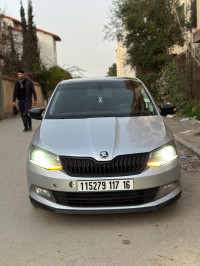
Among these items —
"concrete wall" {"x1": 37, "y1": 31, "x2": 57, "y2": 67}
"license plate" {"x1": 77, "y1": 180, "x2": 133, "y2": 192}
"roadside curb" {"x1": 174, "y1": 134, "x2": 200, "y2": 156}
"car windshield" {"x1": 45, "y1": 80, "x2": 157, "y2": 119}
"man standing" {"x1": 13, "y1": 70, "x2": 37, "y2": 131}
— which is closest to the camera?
"license plate" {"x1": 77, "y1": 180, "x2": 133, "y2": 192}

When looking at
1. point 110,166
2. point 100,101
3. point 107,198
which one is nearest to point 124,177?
point 110,166

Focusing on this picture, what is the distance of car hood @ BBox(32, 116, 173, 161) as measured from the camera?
3.44m

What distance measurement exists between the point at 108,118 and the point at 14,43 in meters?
20.1

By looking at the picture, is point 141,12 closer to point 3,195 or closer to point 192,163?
point 192,163

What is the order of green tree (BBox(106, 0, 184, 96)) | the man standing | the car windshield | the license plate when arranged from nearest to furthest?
the license plate, the car windshield, the man standing, green tree (BBox(106, 0, 184, 96))

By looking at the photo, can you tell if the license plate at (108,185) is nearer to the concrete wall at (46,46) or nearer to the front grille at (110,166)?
the front grille at (110,166)

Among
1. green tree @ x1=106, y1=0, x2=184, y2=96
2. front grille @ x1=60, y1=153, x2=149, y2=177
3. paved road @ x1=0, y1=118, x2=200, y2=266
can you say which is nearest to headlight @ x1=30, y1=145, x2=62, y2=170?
front grille @ x1=60, y1=153, x2=149, y2=177

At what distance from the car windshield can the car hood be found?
0.27m

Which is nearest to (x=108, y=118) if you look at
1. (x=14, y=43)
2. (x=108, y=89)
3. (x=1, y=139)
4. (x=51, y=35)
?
(x=108, y=89)

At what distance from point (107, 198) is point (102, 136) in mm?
662

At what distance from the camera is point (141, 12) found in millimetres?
18562

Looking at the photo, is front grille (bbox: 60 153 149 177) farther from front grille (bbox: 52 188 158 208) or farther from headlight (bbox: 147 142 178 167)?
front grille (bbox: 52 188 158 208)

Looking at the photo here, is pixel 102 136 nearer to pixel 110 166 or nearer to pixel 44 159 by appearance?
pixel 110 166

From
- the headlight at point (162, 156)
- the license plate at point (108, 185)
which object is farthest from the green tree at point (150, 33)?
the license plate at point (108, 185)
